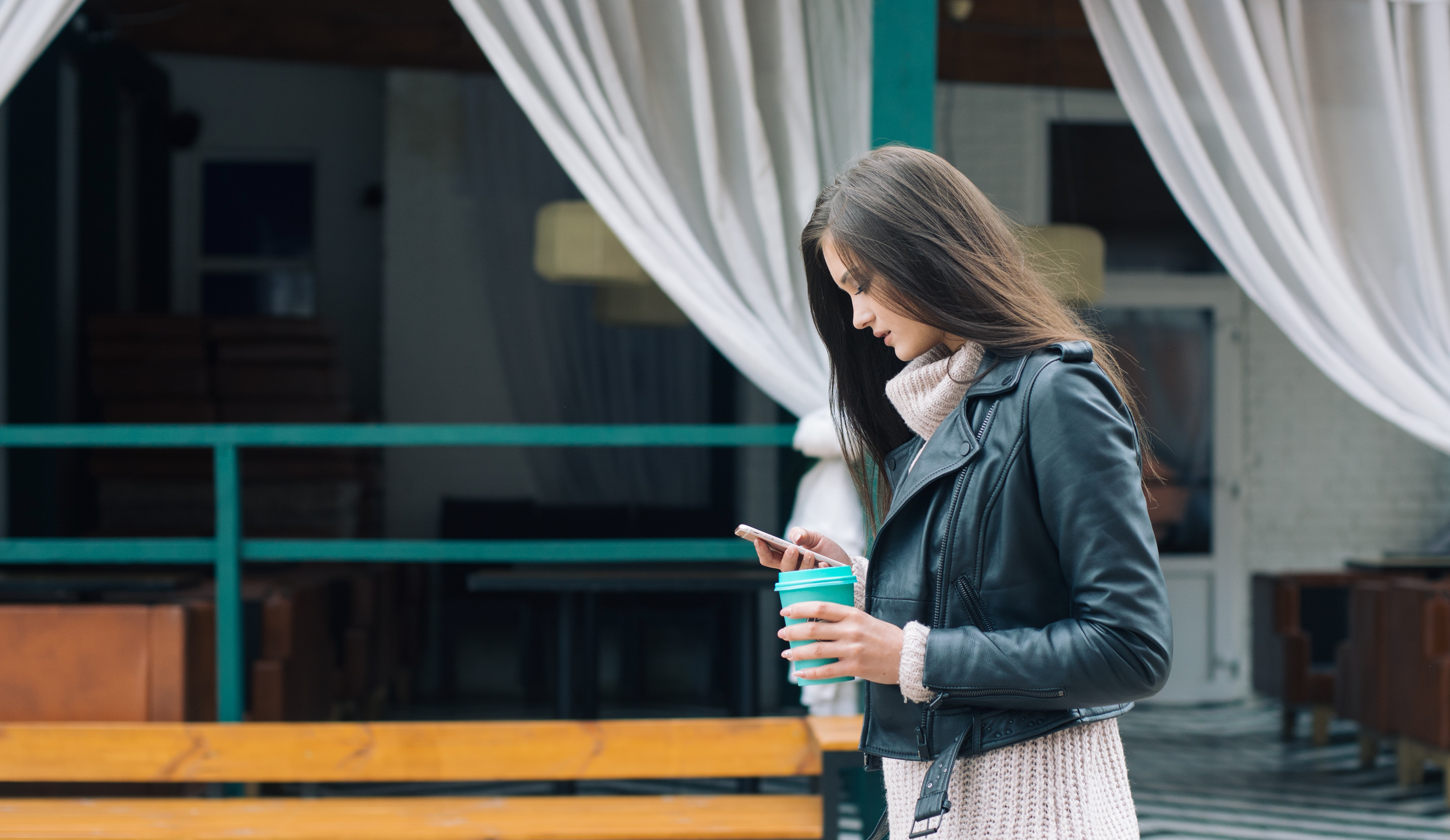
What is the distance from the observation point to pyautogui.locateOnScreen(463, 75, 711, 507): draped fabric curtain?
632 centimetres

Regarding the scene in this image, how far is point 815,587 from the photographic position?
1.15 m

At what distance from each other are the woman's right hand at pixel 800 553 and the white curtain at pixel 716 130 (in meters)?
1.33

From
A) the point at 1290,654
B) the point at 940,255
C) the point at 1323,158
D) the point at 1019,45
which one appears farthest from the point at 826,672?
the point at 1019,45

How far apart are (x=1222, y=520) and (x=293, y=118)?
5.82 meters

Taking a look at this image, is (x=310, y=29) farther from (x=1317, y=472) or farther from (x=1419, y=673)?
(x=1317, y=472)

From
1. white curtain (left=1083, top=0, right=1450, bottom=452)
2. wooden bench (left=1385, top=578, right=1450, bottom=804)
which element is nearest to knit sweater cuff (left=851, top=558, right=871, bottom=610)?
white curtain (left=1083, top=0, right=1450, bottom=452)

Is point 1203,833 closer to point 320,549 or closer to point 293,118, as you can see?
point 320,549

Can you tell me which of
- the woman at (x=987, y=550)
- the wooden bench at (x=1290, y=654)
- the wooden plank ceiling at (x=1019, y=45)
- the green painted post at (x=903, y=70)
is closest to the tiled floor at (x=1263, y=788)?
the wooden bench at (x=1290, y=654)

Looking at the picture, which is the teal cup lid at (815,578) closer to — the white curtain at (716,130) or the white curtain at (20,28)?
the white curtain at (716,130)

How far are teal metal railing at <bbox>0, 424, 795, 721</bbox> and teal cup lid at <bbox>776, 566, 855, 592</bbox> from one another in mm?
1555

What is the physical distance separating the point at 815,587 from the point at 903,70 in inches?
78.5

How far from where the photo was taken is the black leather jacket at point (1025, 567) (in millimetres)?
1002

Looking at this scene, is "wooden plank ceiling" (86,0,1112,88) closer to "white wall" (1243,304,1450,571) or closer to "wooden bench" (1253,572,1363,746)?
"white wall" (1243,304,1450,571)

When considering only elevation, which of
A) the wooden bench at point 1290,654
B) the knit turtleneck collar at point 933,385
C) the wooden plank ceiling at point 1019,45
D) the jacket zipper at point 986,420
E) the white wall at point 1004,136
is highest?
the wooden plank ceiling at point 1019,45
